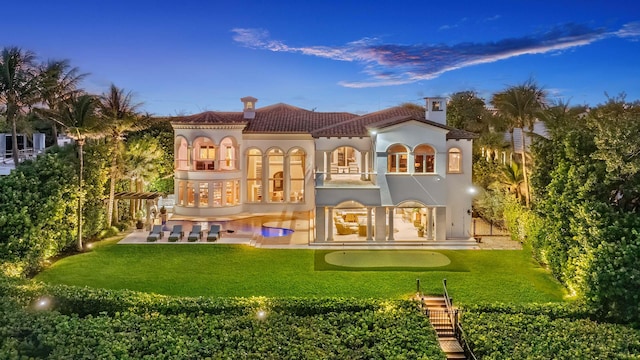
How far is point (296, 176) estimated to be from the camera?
3819 cm

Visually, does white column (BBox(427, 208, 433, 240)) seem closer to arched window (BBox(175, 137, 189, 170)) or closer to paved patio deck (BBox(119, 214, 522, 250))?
paved patio deck (BBox(119, 214, 522, 250))

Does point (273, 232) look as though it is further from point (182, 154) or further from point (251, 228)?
point (182, 154)

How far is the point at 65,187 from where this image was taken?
24812 mm

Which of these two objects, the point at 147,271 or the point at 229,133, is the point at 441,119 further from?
the point at 147,271

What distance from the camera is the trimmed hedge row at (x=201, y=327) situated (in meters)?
12.4

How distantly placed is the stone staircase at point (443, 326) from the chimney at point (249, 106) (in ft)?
81.0

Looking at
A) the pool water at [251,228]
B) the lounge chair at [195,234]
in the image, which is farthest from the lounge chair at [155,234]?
the pool water at [251,228]

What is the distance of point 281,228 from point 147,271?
10672 millimetres

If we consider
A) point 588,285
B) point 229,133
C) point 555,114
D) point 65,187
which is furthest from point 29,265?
point 555,114

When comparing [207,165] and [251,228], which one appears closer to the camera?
[251,228]

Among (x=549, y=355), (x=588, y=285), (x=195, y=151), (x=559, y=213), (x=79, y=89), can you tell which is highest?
(x=79, y=89)

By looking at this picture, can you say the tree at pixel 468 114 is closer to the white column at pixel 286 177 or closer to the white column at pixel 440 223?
the white column at pixel 286 177

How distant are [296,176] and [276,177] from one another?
5.23 ft

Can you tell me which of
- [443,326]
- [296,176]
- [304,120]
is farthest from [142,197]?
[443,326]
